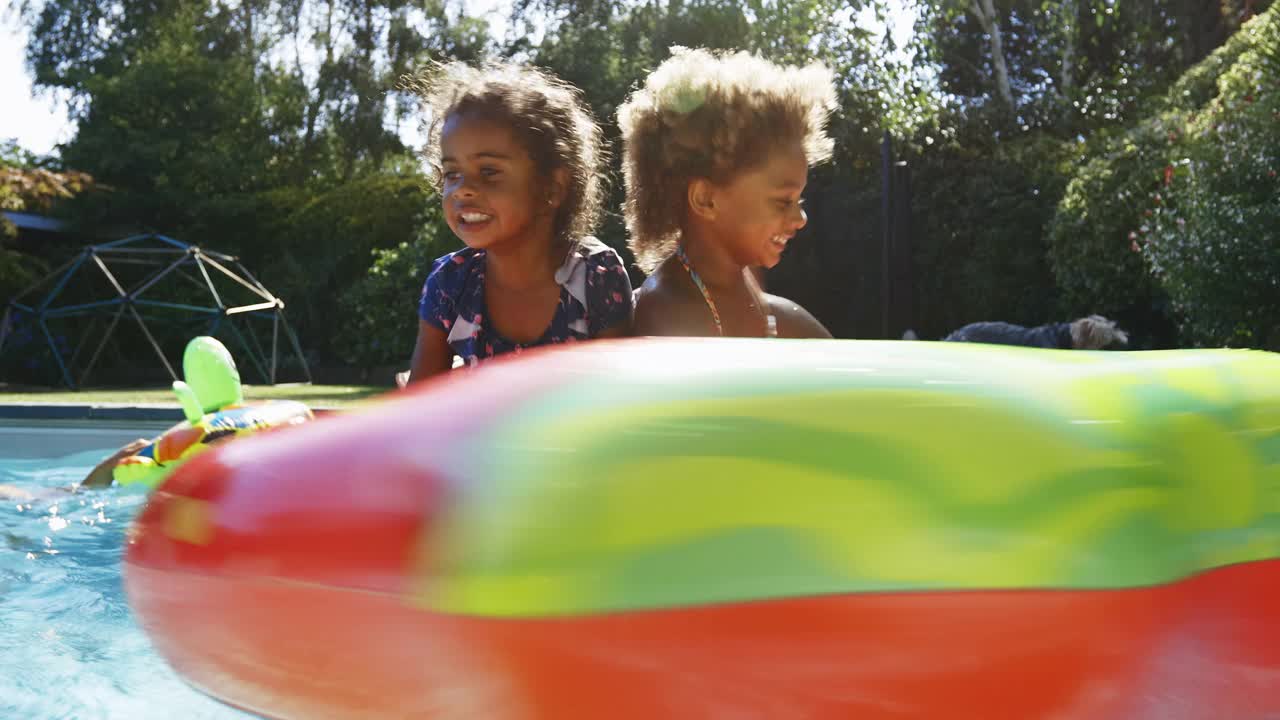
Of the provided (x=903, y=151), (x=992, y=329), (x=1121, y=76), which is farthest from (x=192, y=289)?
(x=1121, y=76)

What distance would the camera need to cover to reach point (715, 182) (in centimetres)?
283

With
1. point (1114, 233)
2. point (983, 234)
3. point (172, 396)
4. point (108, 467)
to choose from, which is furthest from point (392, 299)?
point (108, 467)

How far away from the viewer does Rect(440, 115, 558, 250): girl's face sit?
9.51ft

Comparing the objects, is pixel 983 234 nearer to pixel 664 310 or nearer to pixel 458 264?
pixel 458 264

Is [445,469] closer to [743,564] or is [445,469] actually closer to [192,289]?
[743,564]

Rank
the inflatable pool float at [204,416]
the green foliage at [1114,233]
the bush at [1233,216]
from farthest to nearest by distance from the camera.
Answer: the green foliage at [1114,233] → the bush at [1233,216] → the inflatable pool float at [204,416]

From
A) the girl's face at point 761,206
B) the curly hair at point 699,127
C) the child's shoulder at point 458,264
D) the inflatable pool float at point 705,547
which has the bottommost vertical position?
the inflatable pool float at point 705,547

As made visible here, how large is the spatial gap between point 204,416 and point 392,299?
11.8 m

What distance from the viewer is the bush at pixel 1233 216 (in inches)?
388

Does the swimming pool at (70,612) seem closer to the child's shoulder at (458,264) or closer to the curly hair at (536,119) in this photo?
the child's shoulder at (458,264)

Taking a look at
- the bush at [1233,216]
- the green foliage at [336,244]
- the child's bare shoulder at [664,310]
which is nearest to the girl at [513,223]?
the child's bare shoulder at [664,310]

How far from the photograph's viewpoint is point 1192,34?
2008cm

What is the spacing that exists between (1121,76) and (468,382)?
70.6ft

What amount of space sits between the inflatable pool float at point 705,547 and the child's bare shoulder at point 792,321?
4.67 ft
